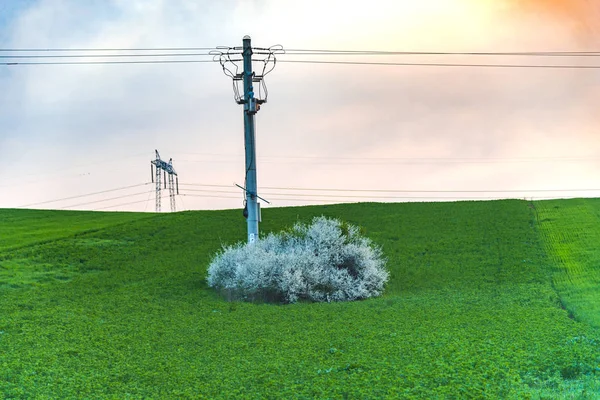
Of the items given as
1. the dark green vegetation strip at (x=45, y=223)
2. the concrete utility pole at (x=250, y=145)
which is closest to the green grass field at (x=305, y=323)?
the dark green vegetation strip at (x=45, y=223)

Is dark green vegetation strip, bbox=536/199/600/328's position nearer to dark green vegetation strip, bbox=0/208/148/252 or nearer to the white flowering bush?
the white flowering bush

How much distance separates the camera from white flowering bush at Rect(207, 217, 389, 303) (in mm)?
22688

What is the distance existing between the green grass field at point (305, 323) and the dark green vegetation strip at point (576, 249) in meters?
0.16

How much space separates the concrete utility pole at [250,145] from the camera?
25.7 m

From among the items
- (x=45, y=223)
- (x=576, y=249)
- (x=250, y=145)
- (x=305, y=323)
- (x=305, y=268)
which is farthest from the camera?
(x=45, y=223)

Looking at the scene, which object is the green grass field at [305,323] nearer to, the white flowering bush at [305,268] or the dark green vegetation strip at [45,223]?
the dark green vegetation strip at [45,223]

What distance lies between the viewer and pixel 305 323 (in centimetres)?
1802

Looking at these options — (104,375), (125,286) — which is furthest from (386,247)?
(104,375)

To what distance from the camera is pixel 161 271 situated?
27.9 metres

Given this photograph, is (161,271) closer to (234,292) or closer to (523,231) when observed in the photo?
(234,292)

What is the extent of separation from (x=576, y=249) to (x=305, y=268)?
1548cm

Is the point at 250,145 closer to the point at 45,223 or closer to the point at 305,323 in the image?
the point at 305,323

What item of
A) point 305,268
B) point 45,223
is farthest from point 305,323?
point 45,223

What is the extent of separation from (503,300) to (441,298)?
1.97 m
